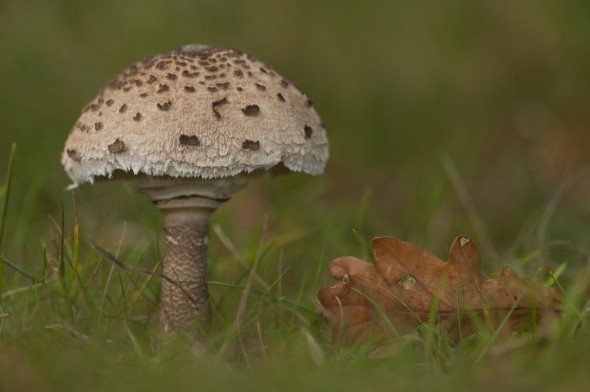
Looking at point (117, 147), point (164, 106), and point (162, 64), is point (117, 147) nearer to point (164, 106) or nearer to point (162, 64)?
point (164, 106)

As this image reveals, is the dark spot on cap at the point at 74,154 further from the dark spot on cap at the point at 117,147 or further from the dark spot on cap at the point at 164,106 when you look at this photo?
the dark spot on cap at the point at 164,106

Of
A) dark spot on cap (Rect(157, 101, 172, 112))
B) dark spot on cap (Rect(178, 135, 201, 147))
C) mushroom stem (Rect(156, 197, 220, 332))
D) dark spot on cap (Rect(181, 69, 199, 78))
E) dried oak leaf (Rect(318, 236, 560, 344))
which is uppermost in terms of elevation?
dark spot on cap (Rect(181, 69, 199, 78))

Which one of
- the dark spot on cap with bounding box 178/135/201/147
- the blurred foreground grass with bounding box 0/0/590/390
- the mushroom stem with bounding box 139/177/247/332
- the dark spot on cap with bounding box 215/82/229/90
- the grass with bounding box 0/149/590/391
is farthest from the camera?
the blurred foreground grass with bounding box 0/0/590/390

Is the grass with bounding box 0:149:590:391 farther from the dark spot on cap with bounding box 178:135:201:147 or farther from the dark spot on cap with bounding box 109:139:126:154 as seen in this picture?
the dark spot on cap with bounding box 178:135:201:147

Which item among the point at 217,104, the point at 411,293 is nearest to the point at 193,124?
the point at 217,104

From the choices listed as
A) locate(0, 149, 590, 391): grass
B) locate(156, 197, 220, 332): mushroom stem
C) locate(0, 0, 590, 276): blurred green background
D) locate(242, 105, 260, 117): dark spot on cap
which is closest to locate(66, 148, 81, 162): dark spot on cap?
locate(0, 149, 590, 391): grass

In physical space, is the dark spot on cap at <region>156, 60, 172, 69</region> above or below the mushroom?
above

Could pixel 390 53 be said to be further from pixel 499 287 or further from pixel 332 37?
pixel 499 287
